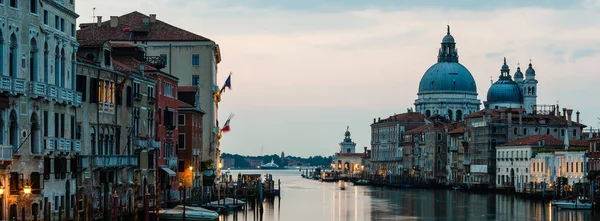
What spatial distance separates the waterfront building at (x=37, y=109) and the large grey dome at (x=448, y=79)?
399ft

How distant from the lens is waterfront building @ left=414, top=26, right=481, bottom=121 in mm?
154625

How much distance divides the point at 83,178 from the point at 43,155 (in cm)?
456

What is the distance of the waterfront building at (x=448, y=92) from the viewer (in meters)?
155

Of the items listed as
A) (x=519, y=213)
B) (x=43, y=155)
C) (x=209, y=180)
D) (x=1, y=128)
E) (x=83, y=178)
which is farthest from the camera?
(x=209, y=180)

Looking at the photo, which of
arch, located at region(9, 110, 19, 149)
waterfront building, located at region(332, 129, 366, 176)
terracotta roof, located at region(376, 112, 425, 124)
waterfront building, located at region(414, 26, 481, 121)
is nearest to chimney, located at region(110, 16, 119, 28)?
arch, located at region(9, 110, 19, 149)

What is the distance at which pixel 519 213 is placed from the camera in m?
58.7

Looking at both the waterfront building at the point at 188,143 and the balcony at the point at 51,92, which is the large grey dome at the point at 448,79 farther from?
the balcony at the point at 51,92

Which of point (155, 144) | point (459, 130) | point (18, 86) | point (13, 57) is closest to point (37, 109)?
point (18, 86)

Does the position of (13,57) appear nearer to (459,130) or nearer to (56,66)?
(56,66)

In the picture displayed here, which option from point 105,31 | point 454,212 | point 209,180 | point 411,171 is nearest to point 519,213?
point 454,212

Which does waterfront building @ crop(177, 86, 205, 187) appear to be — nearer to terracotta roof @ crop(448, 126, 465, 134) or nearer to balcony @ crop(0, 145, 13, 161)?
balcony @ crop(0, 145, 13, 161)

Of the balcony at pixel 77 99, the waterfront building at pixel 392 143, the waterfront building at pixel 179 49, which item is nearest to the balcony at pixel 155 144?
the balcony at pixel 77 99

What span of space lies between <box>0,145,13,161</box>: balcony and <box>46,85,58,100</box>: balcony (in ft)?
9.07

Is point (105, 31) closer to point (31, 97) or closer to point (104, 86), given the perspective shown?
point (104, 86)
